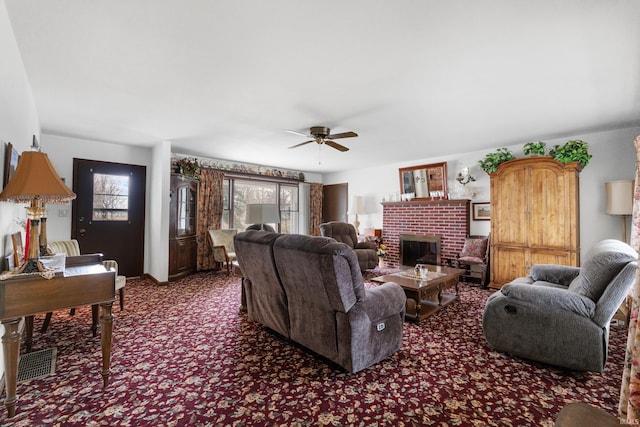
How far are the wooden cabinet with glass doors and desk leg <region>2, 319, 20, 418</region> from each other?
3482mm

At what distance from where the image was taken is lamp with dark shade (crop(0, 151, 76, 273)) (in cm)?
183

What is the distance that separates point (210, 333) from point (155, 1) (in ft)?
9.29

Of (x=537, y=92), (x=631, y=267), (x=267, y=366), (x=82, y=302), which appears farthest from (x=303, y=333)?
(x=537, y=92)

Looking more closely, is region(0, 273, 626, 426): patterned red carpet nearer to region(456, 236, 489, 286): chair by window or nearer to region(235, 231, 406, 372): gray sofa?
region(235, 231, 406, 372): gray sofa

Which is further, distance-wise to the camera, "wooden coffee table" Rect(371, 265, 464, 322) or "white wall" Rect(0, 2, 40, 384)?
"wooden coffee table" Rect(371, 265, 464, 322)

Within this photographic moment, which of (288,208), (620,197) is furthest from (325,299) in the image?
(288,208)

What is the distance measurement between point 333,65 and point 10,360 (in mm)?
3041

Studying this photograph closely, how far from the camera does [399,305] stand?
98.7 inches

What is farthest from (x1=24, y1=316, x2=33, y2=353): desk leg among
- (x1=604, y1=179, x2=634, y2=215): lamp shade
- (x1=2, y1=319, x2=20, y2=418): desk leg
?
(x1=604, y1=179, x2=634, y2=215): lamp shade

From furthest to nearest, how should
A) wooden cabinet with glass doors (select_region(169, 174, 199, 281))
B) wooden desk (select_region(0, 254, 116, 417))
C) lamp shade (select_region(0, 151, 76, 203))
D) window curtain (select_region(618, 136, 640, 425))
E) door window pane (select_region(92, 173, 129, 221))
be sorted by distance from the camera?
1. wooden cabinet with glass doors (select_region(169, 174, 199, 281))
2. door window pane (select_region(92, 173, 129, 221))
3. lamp shade (select_region(0, 151, 76, 203))
4. wooden desk (select_region(0, 254, 116, 417))
5. window curtain (select_region(618, 136, 640, 425))

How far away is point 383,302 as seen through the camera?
92.9 inches

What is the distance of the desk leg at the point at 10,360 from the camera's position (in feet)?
5.68

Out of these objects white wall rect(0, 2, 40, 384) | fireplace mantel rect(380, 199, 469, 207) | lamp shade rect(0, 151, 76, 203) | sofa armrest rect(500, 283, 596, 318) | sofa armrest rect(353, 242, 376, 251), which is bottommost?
sofa armrest rect(500, 283, 596, 318)

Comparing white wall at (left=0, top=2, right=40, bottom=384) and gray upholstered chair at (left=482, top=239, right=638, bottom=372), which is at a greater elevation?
white wall at (left=0, top=2, right=40, bottom=384)
